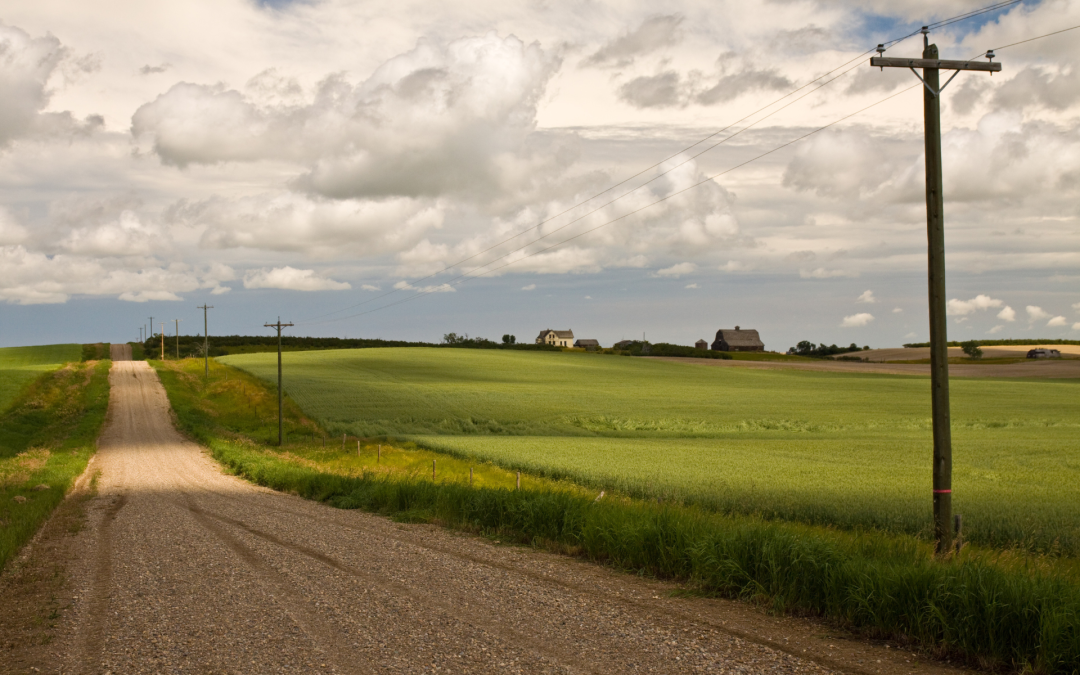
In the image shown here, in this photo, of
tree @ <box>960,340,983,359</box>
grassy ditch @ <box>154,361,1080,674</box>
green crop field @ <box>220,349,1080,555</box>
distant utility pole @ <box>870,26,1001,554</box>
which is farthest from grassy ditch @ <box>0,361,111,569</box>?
tree @ <box>960,340,983,359</box>

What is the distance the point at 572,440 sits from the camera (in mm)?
38344

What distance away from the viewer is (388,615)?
386 inches

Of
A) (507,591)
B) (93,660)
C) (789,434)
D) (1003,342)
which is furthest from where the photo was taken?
(1003,342)

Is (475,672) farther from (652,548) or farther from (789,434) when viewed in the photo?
(789,434)

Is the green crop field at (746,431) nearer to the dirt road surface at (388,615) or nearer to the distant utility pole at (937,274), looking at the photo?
the distant utility pole at (937,274)

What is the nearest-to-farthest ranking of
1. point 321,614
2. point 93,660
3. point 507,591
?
point 93,660 < point 321,614 < point 507,591

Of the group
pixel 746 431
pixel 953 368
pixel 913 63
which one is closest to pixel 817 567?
pixel 913 63

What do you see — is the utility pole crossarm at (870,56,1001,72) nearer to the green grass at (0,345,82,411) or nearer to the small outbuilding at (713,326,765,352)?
the green grass at (0,345,82,411)

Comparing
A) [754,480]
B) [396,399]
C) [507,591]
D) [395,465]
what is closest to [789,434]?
[754,480]

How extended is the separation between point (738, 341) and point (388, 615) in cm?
16918

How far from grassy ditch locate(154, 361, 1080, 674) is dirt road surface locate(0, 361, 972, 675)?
48 centimetres

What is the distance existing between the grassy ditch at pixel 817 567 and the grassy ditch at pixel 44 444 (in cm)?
778

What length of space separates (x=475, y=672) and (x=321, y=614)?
9.70ft

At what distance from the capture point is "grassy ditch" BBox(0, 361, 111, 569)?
19.8 m
